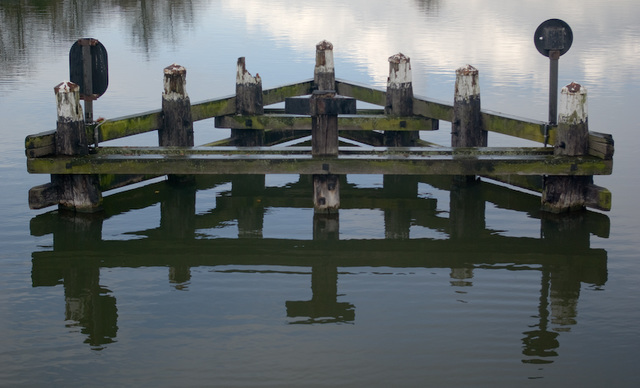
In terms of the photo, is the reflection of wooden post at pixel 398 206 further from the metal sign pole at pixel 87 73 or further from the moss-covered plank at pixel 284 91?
the metal sign pole at pixel 87 73

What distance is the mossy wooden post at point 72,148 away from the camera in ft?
41.8

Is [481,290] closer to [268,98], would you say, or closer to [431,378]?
[431,378]

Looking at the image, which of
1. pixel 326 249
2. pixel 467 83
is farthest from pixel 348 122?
pixel 326 249

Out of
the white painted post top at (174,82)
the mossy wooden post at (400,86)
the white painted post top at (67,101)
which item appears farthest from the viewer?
the mossy wooden post at (400,86)

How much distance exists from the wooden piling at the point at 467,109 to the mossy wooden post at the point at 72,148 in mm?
5347

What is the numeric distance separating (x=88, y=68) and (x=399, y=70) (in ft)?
17.9

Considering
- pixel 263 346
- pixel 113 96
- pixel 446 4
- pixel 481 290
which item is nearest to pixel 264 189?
pixel 481 290

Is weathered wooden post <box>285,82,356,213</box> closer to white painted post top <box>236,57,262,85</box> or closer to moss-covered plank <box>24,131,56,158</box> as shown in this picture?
moss-covered plank <box>24,131,56,158</box>

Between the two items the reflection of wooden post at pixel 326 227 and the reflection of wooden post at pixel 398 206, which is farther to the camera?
the reflection of wooden post at pixel 398 206

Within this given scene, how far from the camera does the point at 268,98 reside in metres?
18.2

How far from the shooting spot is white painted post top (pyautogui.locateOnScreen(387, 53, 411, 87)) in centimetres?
1652

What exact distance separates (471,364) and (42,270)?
5320 millimetres

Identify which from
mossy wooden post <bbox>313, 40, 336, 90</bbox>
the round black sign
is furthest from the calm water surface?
mossy wooden post <bbox>313, 40, 336, 90</bbox>

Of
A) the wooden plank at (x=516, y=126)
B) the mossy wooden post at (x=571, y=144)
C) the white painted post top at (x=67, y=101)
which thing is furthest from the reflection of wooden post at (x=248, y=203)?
the mossy wooden post at (x=571, y=144)
